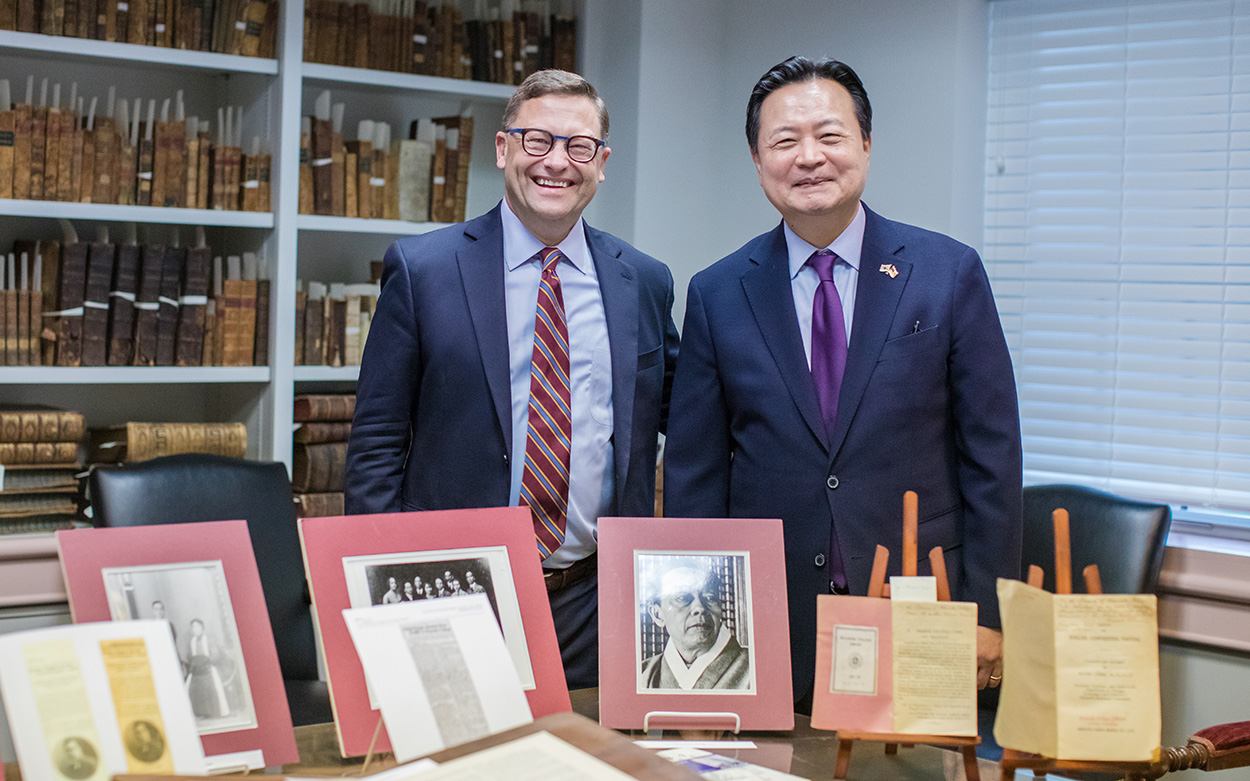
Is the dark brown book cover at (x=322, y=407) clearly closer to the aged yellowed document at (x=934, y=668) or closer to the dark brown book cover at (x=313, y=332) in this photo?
the dark brown book cover at (x=313, y=332)

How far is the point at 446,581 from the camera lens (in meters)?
1.35

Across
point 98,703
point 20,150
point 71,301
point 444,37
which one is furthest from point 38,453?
point 98,703

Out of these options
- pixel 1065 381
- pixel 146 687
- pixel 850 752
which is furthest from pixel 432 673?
pixel 1065 381

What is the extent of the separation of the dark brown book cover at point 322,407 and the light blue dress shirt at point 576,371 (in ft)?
5.55

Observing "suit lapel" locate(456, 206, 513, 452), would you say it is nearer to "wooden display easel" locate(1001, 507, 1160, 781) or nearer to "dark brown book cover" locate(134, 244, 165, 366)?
"wooden display easel" locate(1001, 507, 1160, 781)

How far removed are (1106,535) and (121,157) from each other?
2879mm

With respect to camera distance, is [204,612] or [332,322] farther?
[332,322]

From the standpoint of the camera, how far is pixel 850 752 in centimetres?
133

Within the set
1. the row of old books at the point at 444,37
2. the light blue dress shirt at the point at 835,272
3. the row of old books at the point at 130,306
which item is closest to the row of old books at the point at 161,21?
the row of old books at the point at 444,37

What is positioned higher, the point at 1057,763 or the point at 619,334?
the point at 619,334

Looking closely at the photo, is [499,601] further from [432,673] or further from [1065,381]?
[1065,381]

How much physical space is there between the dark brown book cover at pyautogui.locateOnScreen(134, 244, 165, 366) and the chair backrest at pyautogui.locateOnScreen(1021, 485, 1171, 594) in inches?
100

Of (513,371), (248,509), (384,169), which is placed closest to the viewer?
(513,371)

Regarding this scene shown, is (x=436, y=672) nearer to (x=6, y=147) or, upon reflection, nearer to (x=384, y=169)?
(x=6, y=147)
